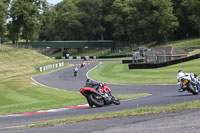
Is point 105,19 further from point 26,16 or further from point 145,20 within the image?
point 26,16

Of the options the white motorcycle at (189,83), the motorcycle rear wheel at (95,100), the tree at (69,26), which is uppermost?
the tree at (69,26)

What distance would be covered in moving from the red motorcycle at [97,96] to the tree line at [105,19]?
76.2m

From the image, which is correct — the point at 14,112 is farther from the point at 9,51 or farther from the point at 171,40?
the point at 171,40

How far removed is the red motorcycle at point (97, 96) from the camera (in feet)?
51.4

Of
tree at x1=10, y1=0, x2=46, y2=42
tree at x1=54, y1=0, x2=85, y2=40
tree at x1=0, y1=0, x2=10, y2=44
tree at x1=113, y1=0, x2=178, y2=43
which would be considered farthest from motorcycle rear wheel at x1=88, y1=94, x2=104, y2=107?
tree at x1=54, y1=0, x2=85, y2=40

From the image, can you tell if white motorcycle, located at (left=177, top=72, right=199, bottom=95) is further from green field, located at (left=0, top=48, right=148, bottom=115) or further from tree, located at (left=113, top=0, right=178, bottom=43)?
tree, located at (left=113, top=0, right=178, bottom=43)

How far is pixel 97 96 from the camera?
15789 millimetres

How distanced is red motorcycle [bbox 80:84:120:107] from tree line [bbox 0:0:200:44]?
76231 millimetres

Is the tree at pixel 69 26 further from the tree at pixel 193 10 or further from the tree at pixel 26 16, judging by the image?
the tree at pixel 193 10

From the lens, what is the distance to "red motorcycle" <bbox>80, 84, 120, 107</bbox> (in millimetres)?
15656

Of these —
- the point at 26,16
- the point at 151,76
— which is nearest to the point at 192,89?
the point at 151,76

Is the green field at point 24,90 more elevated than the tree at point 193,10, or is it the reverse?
the tree at point 193,10

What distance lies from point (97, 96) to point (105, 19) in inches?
4658

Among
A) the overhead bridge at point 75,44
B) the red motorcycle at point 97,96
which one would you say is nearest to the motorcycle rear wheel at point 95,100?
the red motorcycle at point 97,96
